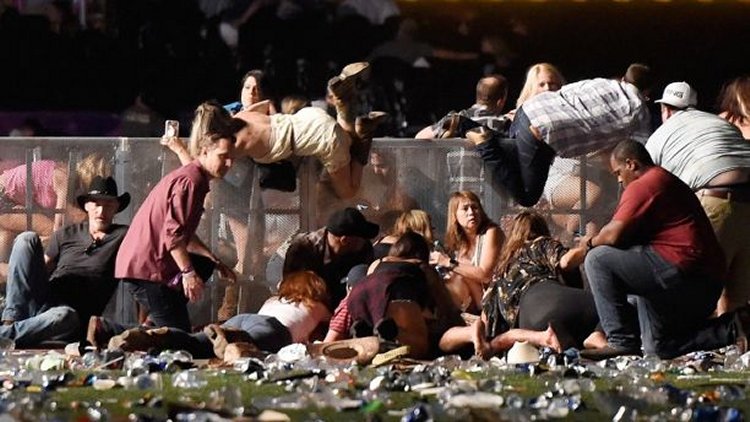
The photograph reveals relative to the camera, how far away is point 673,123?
15125mm

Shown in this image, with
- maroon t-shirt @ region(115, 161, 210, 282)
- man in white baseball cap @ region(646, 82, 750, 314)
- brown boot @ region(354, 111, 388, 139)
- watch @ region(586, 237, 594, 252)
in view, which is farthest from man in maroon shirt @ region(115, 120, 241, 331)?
man in white baseball cap @ region(646, 82, 750, 314)

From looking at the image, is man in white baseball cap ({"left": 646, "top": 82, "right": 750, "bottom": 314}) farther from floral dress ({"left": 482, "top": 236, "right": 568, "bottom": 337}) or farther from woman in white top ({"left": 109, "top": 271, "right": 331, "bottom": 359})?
woman in white top ({"left": 109, "top": 271, "right": 331, "bottom": 359})

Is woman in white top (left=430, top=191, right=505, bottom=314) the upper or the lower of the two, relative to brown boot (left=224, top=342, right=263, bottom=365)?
upper

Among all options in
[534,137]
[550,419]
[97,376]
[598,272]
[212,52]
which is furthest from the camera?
[212,52]

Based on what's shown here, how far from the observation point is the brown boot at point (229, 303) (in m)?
16.0

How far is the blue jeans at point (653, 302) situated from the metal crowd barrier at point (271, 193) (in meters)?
1.70

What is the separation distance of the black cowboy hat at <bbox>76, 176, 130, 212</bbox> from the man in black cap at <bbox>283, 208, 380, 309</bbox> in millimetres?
1166

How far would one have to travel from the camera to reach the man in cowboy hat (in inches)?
598

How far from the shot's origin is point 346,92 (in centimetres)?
1577

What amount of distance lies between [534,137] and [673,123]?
945 millimetres

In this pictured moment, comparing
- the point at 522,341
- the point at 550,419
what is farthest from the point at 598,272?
the point at 550,419

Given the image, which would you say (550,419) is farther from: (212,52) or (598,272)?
(212,52)

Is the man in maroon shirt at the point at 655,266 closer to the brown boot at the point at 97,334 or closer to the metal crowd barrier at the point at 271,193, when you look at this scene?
the metal crowd barrier at the point at 271,193

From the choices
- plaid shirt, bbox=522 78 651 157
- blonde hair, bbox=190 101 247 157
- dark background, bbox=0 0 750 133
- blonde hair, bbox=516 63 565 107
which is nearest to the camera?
blonde hair, bbox=190 101 247 157
